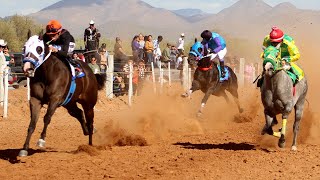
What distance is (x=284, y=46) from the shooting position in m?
11.9

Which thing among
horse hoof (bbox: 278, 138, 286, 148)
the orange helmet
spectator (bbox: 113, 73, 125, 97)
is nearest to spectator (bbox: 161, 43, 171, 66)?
spectator (bbox: 113, 73, 125, 97)

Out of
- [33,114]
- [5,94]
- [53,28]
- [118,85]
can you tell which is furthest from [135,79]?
[33,114]

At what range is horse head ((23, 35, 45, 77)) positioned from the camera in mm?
10664

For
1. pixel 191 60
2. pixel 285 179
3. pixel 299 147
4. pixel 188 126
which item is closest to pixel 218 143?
pixel 299 147

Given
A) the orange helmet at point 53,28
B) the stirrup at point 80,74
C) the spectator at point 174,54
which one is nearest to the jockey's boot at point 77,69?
the stirrup at point 80,74

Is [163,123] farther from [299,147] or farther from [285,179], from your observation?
[285,179]

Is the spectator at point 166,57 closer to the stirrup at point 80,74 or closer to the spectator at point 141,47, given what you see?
the spectator at point 141,47

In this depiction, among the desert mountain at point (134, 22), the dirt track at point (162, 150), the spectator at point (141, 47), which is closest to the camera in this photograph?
the dirt track at point (162, 150)

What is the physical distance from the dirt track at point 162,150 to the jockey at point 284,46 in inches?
64.9

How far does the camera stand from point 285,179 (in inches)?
359

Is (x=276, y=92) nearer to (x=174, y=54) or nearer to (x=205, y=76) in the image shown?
(x=205, y=76)

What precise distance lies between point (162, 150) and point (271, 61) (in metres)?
2.62

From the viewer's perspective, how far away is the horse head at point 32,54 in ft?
35.0

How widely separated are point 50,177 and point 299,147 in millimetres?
5146
